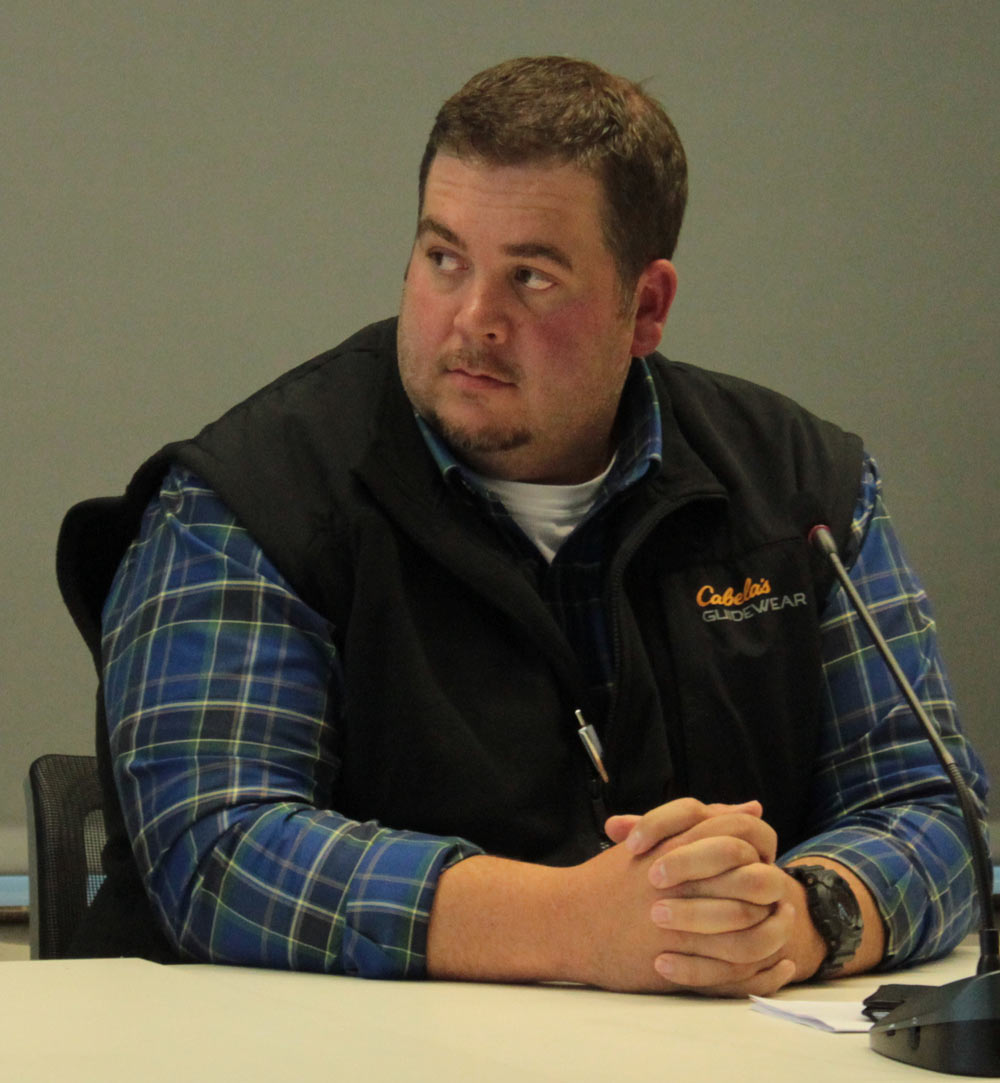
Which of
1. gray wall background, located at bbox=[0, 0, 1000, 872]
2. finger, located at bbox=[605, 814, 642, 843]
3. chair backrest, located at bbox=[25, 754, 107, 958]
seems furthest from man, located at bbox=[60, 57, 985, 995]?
gray wall background, located at bbox=[0, 0, 1000, 872]

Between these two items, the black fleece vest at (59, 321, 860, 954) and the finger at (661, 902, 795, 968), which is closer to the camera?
the finger at (661, 902, 795, 968)

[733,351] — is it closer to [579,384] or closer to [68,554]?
[579,384]

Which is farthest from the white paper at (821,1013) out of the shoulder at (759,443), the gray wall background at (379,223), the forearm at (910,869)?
the gray wall background at (379,223)

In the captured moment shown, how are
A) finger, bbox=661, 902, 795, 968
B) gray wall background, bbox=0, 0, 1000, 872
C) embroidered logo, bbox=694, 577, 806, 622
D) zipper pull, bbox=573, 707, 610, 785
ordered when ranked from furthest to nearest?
gray wall background, bbox=0, 0, 1000, 872 → embroidered logo, bbox=694, 577, 806, 622 → zipper pull, bbox=573, 707, 610, 785 → finger, bbox=661, 902, 795, 968

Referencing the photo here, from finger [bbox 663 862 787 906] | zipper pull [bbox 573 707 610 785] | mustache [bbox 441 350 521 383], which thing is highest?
mustache [bbox 441 350 521 383]

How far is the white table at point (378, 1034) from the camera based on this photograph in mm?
898

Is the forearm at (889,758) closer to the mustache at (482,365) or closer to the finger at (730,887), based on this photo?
the finger at (730,887)

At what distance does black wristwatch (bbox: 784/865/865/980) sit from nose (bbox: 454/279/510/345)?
2.02 feet

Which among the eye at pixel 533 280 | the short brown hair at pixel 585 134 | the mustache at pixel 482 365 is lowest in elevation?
the mustache at pixel 482 365

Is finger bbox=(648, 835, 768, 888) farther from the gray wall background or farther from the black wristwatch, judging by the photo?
the gray wall background

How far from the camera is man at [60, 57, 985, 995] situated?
1.38 m

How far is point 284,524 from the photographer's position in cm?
157

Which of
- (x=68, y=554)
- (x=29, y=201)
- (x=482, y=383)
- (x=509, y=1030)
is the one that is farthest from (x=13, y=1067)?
(x=29, y=201)

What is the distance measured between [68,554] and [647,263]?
0.71 metres
